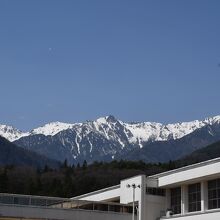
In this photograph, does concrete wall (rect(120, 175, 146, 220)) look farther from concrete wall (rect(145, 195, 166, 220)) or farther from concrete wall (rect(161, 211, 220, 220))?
concrete wall (rect(161, 211, 220, 220))

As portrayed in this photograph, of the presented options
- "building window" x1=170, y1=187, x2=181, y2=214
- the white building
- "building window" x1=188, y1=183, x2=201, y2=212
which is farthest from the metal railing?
"building window" x1=188, y1=183, x2=201, y2=212

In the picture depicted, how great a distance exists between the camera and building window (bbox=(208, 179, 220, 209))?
60.7m

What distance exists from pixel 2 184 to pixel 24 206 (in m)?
117

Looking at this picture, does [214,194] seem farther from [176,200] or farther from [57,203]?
[57,203]

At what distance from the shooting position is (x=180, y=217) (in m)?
63.2

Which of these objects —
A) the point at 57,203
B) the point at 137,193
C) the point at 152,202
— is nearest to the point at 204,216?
the point at 152,202

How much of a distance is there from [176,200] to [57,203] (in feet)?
45.6

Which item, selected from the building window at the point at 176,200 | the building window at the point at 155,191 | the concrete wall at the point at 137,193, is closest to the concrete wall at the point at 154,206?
the building window at the point at 155,191

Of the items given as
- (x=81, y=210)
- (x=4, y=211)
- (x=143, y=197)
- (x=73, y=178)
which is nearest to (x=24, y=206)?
(x=4, y=211)

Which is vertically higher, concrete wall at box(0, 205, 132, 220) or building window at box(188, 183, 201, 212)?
building window at box(188, 183, 201, 212)

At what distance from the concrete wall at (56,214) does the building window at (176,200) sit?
17.3 feet

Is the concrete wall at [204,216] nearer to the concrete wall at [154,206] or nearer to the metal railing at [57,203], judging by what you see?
the concrete wall at [154,206]

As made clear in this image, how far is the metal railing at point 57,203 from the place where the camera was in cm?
6216

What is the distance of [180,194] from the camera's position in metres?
67.4
